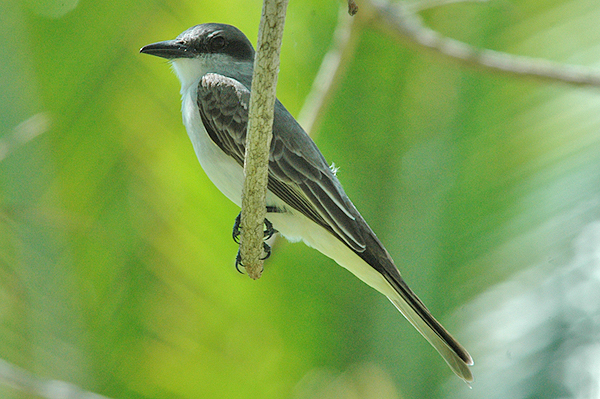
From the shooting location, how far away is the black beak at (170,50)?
3.84 m

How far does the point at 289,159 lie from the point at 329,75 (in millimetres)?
1045

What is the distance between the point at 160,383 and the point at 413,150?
2247 millimetres

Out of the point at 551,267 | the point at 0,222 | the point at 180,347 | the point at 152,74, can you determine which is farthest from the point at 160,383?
the point at 551,267

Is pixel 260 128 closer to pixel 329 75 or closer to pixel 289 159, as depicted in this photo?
pixel 289 159

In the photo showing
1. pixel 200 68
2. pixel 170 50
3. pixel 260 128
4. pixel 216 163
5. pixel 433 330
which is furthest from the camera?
pixel 200 68

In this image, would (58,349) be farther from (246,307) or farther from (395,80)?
(395,80)

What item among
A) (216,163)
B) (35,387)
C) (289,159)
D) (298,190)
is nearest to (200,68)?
(216,163)

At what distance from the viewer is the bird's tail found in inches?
126

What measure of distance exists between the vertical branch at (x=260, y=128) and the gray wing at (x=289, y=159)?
47 centimetres

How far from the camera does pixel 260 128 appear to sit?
2652 mm

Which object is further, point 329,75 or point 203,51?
point 329,75

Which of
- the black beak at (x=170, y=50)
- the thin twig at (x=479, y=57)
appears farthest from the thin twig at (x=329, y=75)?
the black beak at (x=170, y=50)

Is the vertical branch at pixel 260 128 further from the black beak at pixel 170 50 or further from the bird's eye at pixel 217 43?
the bird's eye at pixel 217 43

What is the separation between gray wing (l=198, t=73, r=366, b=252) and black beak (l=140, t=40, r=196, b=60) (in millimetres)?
333
